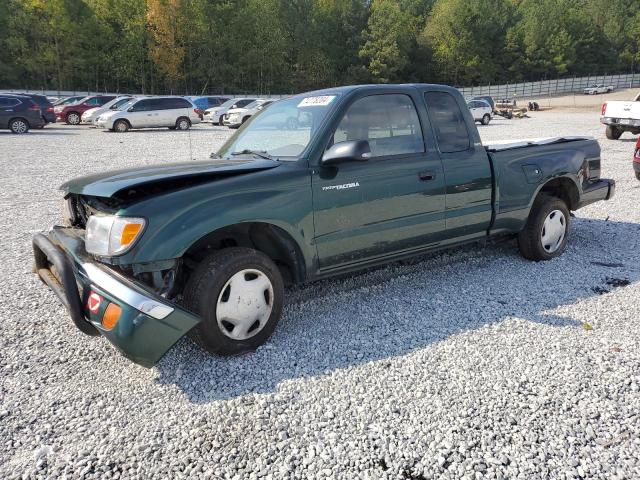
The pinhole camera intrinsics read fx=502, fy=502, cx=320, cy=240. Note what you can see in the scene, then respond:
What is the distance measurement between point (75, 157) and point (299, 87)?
70148mm

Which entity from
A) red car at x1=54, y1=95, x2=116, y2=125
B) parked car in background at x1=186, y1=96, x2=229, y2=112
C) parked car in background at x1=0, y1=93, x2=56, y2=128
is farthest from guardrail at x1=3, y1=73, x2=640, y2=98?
parked car in background at x1=0, y1=93, x2=56, y2=128

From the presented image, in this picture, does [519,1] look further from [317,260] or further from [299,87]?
[317,260]

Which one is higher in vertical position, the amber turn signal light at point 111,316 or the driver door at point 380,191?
the driver door at point 380,191

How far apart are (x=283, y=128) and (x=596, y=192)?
3740 mm

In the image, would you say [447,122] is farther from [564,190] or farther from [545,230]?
[564,190]

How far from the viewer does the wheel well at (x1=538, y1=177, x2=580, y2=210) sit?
5.43 metres

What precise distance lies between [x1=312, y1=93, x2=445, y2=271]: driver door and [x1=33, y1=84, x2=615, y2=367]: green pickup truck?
0.5 inches

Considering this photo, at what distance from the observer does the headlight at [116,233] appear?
116 inches

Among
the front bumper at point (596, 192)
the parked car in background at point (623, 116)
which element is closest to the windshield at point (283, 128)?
the front bumper at point (596, 192)

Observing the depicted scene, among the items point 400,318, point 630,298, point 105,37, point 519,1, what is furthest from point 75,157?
A: point 519,1

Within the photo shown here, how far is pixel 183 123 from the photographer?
25.6 metres

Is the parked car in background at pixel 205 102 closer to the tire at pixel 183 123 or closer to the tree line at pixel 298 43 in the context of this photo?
the tire at pixel 183 123

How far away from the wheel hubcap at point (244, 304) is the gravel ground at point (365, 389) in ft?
0.65

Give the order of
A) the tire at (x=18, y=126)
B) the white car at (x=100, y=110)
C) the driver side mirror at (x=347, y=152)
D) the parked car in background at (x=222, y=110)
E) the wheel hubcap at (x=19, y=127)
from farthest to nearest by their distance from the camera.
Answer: the parked car in background at (x=222, y=110) → the white car at (x=100, y=110) → the wheel hubcap at (x=19, y=127) → the tire at (x=18, y=126) → the driver side mirror at (x=347, y=152)
